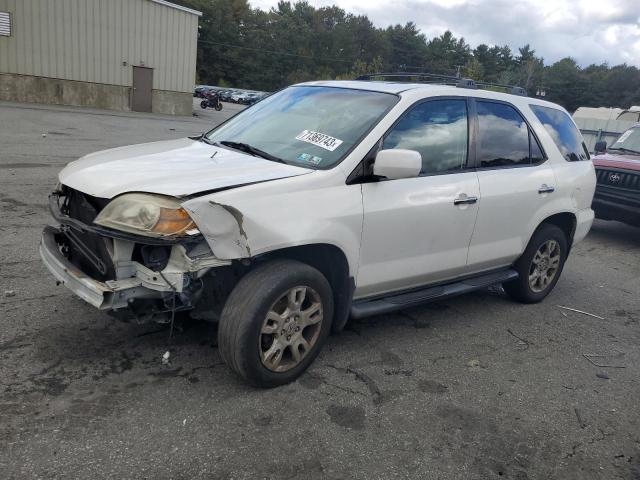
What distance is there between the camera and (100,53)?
2661cm

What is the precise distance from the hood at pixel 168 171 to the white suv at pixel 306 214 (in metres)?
0.02

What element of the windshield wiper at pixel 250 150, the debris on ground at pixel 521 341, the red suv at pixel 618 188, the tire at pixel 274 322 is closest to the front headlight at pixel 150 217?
the tire at pixel 274 322

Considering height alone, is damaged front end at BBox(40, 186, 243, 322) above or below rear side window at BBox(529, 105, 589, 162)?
below

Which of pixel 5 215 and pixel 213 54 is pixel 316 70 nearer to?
pixel 213 54

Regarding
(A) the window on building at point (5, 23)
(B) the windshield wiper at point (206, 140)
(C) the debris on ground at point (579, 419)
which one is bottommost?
(C) the debris on ground at point (579, 419)

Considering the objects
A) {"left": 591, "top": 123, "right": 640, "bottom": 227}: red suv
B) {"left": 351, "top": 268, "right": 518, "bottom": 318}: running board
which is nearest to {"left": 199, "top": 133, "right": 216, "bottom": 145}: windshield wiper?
{"left": 351, "top": 268, "right": 518, "bottom": 318}: running board

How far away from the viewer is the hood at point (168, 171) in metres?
2.92

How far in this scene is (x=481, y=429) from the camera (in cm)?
309

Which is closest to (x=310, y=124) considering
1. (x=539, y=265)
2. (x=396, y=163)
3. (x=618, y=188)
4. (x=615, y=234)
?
(x=396, y=163)

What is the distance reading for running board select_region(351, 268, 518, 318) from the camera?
11.9 feet

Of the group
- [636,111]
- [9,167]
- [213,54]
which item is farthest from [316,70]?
[9,167]

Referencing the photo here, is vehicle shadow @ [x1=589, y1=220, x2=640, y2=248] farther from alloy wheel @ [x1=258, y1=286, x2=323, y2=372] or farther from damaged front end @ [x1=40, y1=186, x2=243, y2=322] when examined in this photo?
damaged front end @ [x1=40, y1=186, x2=243, y2=322]

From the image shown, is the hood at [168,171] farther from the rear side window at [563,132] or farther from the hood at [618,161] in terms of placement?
the hood at [618,161]

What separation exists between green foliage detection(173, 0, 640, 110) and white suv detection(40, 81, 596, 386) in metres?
69.1
